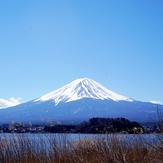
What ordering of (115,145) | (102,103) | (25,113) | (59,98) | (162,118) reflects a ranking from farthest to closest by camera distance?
(59,98) → (102,103) → (25,113) → (115,145) → (162,118)

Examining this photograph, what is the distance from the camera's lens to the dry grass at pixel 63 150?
930 centimetres

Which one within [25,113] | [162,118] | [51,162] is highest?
[25,113]

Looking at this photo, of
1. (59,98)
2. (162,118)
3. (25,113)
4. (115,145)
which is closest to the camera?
(162,118)

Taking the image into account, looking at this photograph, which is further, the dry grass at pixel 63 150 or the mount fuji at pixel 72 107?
the mount fuji at pixel 72 107

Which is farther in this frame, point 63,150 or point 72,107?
point 72,107

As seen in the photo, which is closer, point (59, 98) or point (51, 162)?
point (51, 162)

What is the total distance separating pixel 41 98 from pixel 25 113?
36795mm

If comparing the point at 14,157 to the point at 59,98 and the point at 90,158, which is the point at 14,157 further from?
the point at 59,98

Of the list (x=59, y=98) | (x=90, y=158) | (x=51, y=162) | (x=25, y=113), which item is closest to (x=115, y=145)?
(x=90, y=158)

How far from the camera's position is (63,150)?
9.70m

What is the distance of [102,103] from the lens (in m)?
166

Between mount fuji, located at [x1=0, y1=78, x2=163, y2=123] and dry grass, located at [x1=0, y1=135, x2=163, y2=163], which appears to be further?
mount fuji, located at [x1=0, y1=78, x2=163, y2=123]

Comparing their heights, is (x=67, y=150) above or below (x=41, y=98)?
below

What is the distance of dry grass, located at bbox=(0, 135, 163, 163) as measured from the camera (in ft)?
30.5
